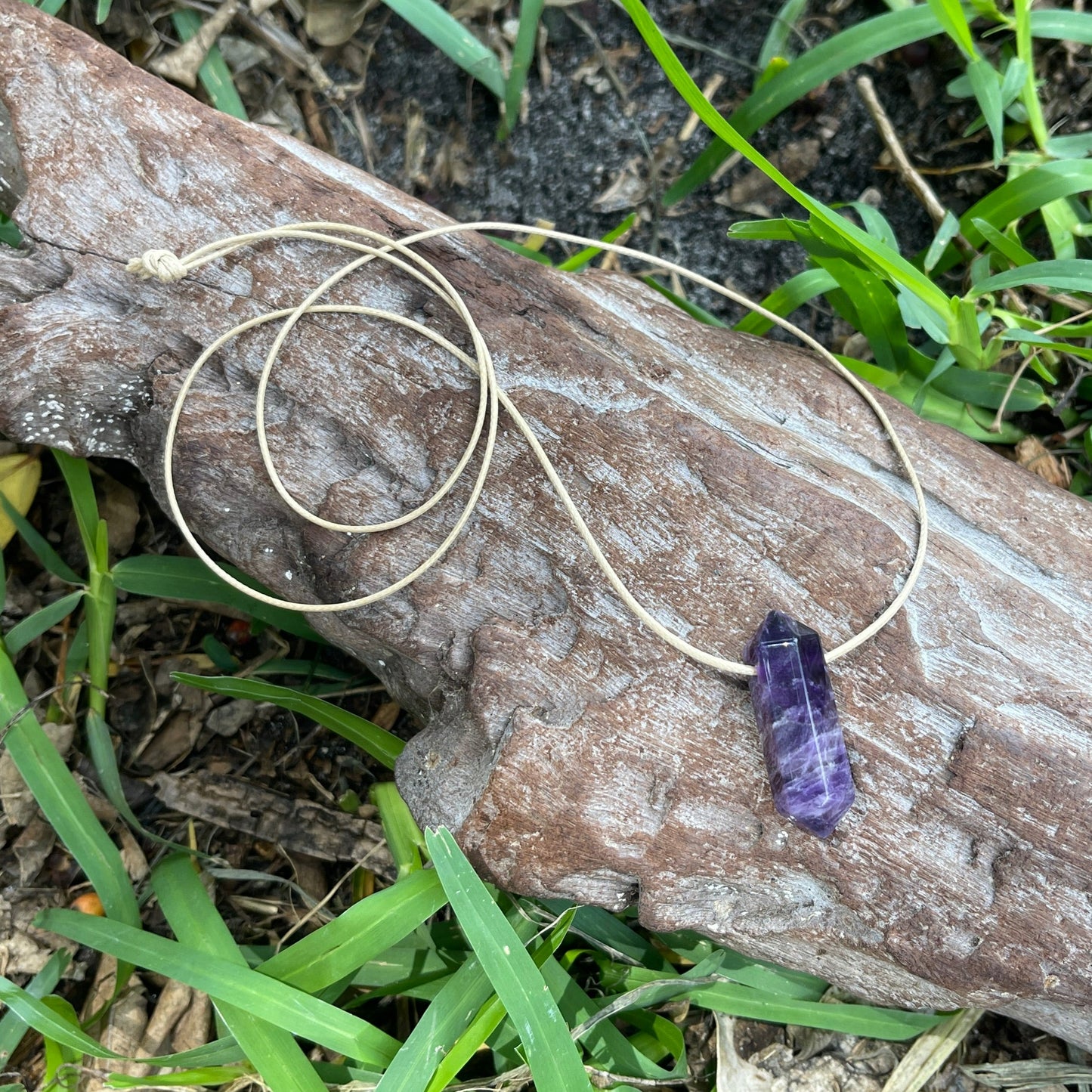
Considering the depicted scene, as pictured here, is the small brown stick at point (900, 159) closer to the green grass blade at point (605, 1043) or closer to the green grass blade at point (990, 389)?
the green grass blade at point (990, 389)

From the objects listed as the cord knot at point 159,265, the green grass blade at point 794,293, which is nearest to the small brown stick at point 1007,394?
the green grass blade at point 794,293

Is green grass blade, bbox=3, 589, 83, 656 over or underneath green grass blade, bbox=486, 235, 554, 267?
underneath

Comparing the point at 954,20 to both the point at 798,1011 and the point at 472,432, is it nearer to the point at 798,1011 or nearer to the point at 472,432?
the point at 472,432

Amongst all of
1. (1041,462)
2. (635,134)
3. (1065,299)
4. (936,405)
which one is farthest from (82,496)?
(1065,299)

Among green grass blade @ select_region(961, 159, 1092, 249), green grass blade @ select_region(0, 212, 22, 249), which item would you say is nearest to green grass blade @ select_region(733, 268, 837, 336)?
green grass blade @ select_region(961, 159, 1092, 249)

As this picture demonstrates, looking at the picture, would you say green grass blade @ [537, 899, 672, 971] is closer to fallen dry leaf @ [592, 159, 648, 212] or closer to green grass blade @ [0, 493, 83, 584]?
green grass blade @ [0, 493, 83, 584]

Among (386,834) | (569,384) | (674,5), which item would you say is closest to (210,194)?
(569,384)

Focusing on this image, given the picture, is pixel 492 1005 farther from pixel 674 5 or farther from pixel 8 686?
pixel 674 5
